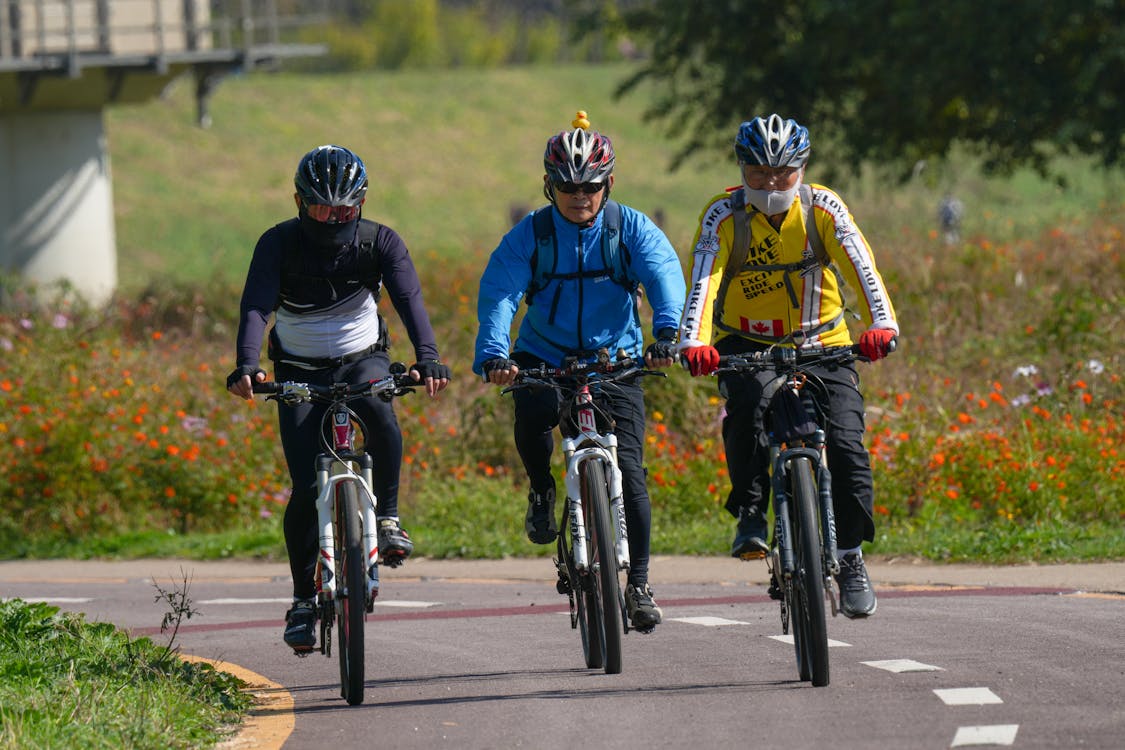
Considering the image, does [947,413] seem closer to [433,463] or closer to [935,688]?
[433,463]

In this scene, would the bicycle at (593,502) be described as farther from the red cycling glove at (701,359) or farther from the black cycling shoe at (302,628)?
the black cycling shoe at (302,628)

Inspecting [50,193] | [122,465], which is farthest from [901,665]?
[50,193]

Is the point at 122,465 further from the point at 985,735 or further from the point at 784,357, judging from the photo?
the point at 985,735

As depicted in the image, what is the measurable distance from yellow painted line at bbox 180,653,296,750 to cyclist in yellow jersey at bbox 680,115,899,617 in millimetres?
1869

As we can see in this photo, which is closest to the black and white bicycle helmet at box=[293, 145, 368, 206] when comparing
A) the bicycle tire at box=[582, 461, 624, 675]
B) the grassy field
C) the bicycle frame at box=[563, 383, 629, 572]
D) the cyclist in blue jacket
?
the cyclist in blue jacket

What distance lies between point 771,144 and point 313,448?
215cm

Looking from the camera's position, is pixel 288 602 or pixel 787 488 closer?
pixel 787 488

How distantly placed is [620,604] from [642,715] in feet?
2.08

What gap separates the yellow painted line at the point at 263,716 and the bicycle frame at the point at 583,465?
1254 mm

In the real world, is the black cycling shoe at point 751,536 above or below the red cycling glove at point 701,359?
below

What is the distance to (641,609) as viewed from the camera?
7.39m

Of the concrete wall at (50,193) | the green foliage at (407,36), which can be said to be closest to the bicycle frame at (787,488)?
the concrete wall at (50,193)

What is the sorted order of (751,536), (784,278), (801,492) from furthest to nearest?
(784,278) → (751,536) → (801,492)

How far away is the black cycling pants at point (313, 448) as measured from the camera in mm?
7387
